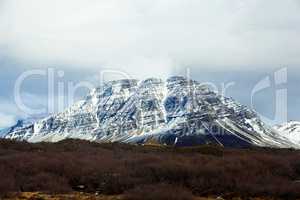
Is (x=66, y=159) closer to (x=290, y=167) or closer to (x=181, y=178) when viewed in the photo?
(x=181, y=178)

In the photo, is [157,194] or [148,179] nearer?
[157,194]

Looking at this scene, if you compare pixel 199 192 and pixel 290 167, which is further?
pixel 290 167

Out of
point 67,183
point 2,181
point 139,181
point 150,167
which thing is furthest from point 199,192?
point 2,181

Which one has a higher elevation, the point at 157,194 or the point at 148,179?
the point at 157,194

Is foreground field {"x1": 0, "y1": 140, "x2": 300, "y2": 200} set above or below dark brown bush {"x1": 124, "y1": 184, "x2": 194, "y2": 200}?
below

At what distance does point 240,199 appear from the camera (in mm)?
21047

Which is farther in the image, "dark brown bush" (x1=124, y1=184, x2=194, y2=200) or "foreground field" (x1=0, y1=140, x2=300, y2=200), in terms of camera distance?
"foreground field" (x1=0, y1=140, x2=300, y2=200)

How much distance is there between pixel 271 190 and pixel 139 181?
222 inches

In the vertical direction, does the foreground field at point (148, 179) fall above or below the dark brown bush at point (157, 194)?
below

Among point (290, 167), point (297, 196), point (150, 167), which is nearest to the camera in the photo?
point (297, 196)

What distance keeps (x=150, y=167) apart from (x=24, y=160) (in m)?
8.15

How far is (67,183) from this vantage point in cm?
2447

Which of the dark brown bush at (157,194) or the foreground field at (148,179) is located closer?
the dark brown bush at (157,194)

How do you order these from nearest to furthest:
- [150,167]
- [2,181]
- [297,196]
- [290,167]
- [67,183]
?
1. [297,196]
2. [2,181]
3. [67,183]
4. [150,167]
5. [290,167]
